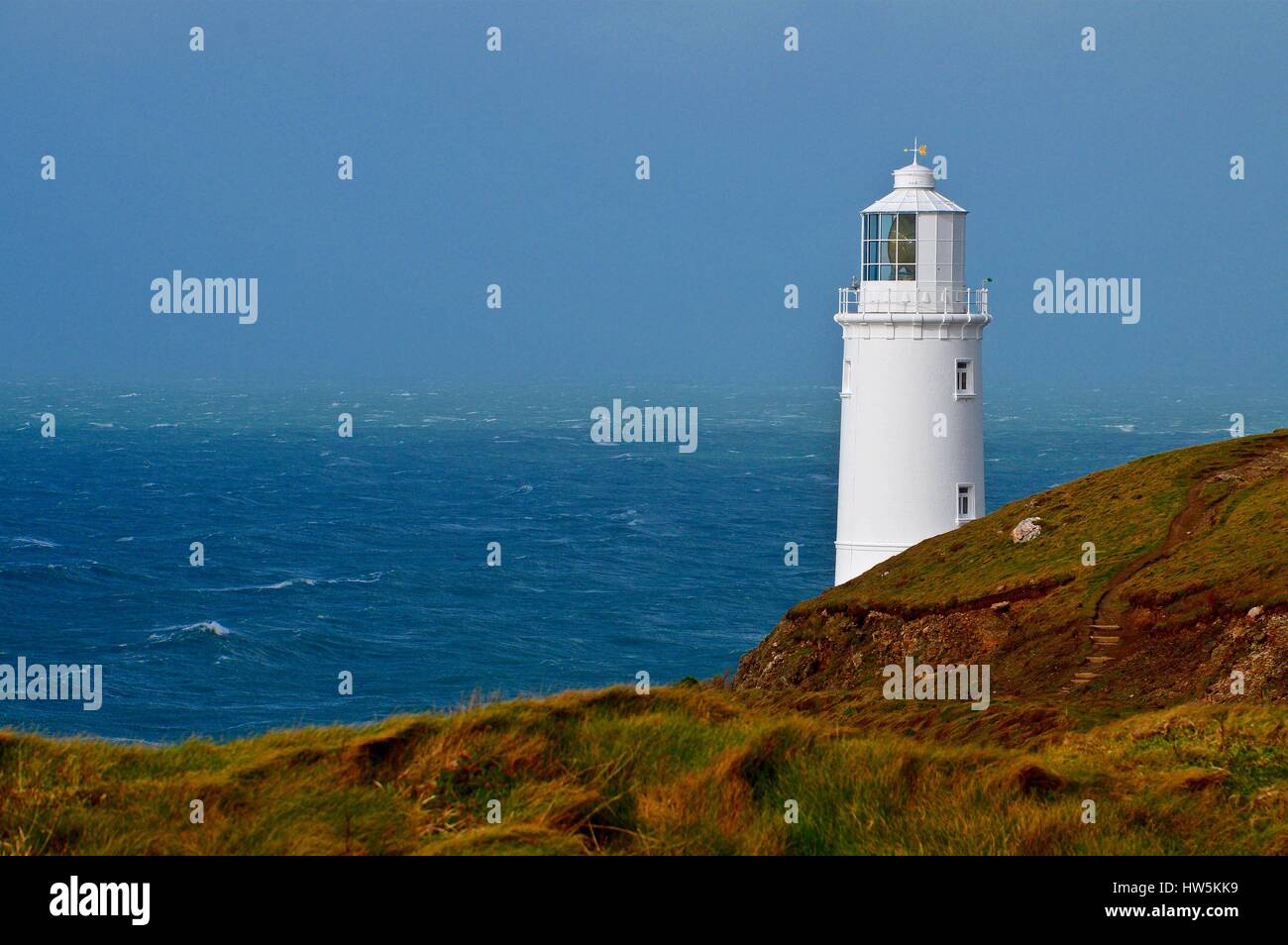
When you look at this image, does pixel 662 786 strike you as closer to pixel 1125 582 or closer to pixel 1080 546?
pixel 1125 582

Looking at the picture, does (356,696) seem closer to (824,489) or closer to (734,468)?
(824,489)

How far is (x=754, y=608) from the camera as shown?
65.3m

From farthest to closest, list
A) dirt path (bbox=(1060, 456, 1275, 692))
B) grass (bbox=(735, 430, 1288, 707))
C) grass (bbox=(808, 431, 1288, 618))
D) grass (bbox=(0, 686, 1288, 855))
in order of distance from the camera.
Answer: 1. grass (bbox=(808, 431, 1288, 618))
2. dirt path (bbox=(1060, 456, 1275, 692))
3. grass (bbox=(735, 430, 1288, 707))
4. grass (bbox=(0, 686, 1288, 855))

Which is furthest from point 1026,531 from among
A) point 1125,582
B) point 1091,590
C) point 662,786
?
point 662,786

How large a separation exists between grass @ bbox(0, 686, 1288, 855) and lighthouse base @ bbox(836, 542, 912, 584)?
21869 mm

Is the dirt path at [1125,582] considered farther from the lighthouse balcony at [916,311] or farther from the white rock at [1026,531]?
the lighthouse balcony at [916,311]

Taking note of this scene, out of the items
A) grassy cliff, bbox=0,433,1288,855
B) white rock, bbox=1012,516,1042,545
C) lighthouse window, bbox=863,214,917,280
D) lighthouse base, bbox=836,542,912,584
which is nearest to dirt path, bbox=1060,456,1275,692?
white rock, bbox=1012,516,1042,545

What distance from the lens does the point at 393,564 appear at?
82.9 meters

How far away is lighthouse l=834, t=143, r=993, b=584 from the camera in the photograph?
3431 centimetres

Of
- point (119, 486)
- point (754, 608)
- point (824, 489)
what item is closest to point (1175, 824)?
point (754, 608)

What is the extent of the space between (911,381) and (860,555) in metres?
4.41

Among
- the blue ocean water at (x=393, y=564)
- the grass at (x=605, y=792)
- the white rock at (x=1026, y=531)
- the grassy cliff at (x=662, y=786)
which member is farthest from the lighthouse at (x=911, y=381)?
the grass at (x=605, y=792)

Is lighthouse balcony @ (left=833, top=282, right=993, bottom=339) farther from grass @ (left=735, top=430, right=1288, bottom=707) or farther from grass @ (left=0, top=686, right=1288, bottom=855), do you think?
grass @ (left=0, top=686, right=1288, bottom=855)
